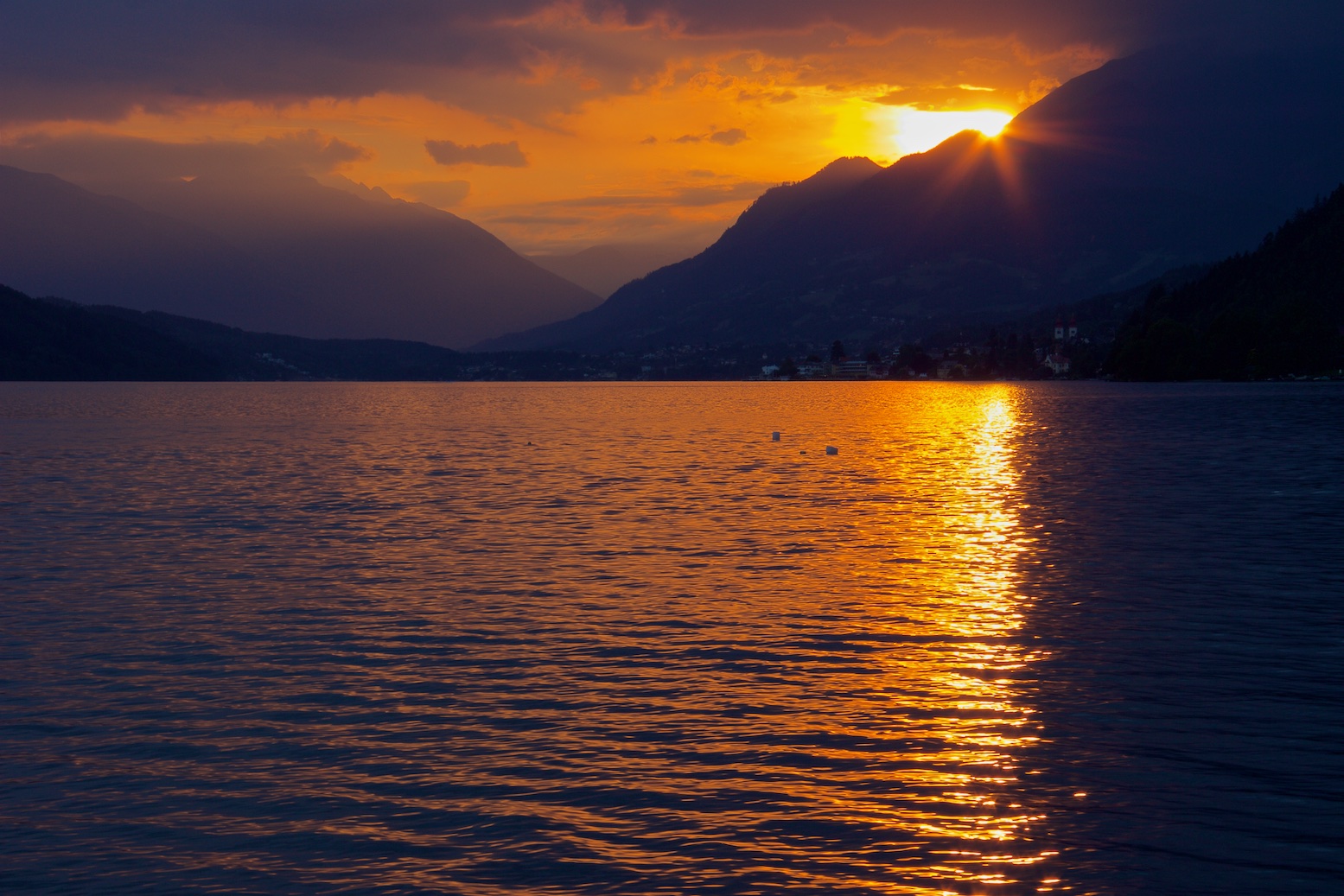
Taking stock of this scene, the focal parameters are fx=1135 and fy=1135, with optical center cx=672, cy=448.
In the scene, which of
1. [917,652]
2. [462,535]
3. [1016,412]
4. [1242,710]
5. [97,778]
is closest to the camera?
[97,778]

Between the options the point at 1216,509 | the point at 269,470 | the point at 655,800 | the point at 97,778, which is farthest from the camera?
the point at 269,470

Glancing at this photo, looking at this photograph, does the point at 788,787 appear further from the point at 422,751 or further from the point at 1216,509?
the point at 1216,509

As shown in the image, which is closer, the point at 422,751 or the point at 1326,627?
the point at 422,751

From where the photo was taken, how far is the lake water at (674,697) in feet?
46.4

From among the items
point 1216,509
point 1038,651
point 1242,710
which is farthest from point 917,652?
point 1216,509

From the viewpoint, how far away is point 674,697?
20.6 metres

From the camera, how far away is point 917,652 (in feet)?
78.8

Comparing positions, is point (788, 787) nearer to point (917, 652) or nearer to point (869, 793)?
point (869, 793)

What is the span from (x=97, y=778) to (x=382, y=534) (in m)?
25.9

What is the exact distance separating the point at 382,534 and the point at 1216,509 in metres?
34.3

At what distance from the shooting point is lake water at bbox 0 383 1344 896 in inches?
557

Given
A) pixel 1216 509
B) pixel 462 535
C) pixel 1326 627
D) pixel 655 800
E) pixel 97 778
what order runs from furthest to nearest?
pixel 1216 509
pixel 462 535
pixel 1326 627
pixel 97 778
pixel 655 800

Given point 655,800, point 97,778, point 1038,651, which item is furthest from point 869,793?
point 97,778

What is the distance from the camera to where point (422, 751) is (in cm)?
1788
